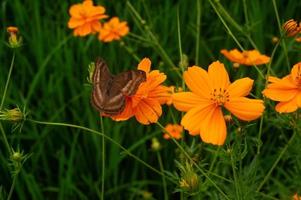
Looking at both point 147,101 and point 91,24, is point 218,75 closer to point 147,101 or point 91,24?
point 147,101

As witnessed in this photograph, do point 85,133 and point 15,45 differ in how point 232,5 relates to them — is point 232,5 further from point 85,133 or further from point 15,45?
point 15,45

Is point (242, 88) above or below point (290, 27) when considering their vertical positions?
below

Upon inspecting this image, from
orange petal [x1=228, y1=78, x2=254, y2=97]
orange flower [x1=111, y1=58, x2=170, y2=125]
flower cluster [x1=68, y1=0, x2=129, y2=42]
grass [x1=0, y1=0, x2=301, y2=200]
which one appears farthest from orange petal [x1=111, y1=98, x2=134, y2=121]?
flower cluster [x1=68, y1=0, x2=129, y2=42]

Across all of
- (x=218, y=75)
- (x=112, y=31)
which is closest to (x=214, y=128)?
(x=218, y=75)

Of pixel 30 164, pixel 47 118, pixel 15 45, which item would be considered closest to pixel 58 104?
pixel 47 118

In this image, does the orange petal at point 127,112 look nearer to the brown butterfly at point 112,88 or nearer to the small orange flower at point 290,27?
the brown butterfly at point 112,88

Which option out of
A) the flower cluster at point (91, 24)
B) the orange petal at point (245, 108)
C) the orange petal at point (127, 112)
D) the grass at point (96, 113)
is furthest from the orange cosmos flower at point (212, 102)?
the flower cluster at point (91, 24)
